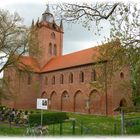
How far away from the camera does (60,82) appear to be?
45.7 metres

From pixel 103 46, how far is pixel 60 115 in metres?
15.9

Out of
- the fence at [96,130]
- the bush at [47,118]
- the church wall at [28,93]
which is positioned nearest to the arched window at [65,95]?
the church wall at [28,93]

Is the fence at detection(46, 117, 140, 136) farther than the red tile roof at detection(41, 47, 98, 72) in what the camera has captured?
No

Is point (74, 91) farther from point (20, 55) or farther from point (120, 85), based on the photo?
point (20, 55)

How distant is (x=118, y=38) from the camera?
14453mm

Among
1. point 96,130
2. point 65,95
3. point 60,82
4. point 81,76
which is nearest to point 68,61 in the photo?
point 60,82

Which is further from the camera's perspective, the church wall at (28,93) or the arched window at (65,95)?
the church wall at (28,93)

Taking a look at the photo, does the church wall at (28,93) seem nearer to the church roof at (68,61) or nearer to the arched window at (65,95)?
the church roof at (68,61)

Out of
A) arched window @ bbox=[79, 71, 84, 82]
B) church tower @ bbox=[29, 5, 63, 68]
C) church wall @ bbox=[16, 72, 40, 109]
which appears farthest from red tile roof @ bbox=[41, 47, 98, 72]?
church wall @ bbox=[16, 72, 40, 109]

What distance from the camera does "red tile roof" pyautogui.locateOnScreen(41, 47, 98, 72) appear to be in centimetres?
4128

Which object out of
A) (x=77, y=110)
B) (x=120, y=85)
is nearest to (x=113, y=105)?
(x=120, y=85)

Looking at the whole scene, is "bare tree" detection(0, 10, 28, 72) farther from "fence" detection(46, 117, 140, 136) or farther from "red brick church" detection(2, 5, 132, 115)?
"fence" detection(46, 117, 140, 136)

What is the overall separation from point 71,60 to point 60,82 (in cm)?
424

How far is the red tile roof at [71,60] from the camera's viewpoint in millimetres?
41281
